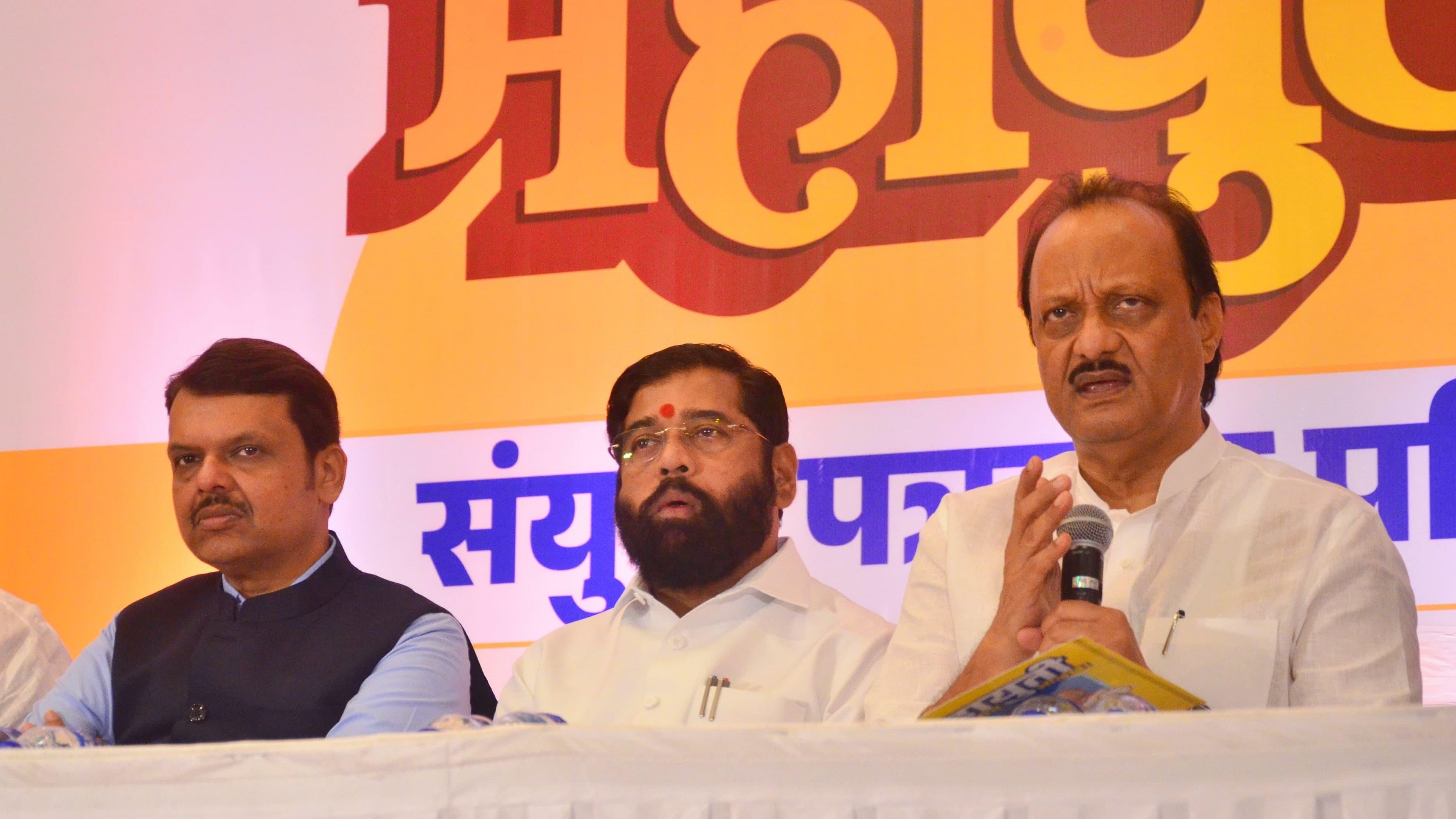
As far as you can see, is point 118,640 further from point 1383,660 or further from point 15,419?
point 1383,660

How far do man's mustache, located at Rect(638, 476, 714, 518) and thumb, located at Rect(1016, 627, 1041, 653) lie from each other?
0.91 m

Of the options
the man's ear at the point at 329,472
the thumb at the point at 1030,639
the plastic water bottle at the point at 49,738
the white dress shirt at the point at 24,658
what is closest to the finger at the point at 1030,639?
the thumb at the point at 1030,639

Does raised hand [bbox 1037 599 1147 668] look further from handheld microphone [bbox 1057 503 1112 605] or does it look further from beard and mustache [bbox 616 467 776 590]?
beard and mustache [bbox 616 467 776 590]

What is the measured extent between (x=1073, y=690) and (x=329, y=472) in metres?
1.78

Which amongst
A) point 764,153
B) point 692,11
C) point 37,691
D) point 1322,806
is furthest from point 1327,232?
point 37,691

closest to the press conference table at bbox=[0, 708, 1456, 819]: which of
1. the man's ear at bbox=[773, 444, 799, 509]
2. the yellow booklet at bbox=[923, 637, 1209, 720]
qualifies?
the yellow booklet at bbox=[923, 637, 1209, 720]

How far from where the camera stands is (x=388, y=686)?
108 inches

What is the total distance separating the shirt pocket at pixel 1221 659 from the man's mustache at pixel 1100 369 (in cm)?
39

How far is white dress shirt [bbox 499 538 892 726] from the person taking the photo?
8.95 feet

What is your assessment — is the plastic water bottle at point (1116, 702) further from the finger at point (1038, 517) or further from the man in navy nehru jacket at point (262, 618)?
the man in navy nehru jacket at point (262, 618)

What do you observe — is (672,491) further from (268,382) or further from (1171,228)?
(1171,228)

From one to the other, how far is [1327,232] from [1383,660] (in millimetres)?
1451

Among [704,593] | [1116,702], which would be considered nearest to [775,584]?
[704,593]

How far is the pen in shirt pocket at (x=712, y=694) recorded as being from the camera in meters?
2.71
